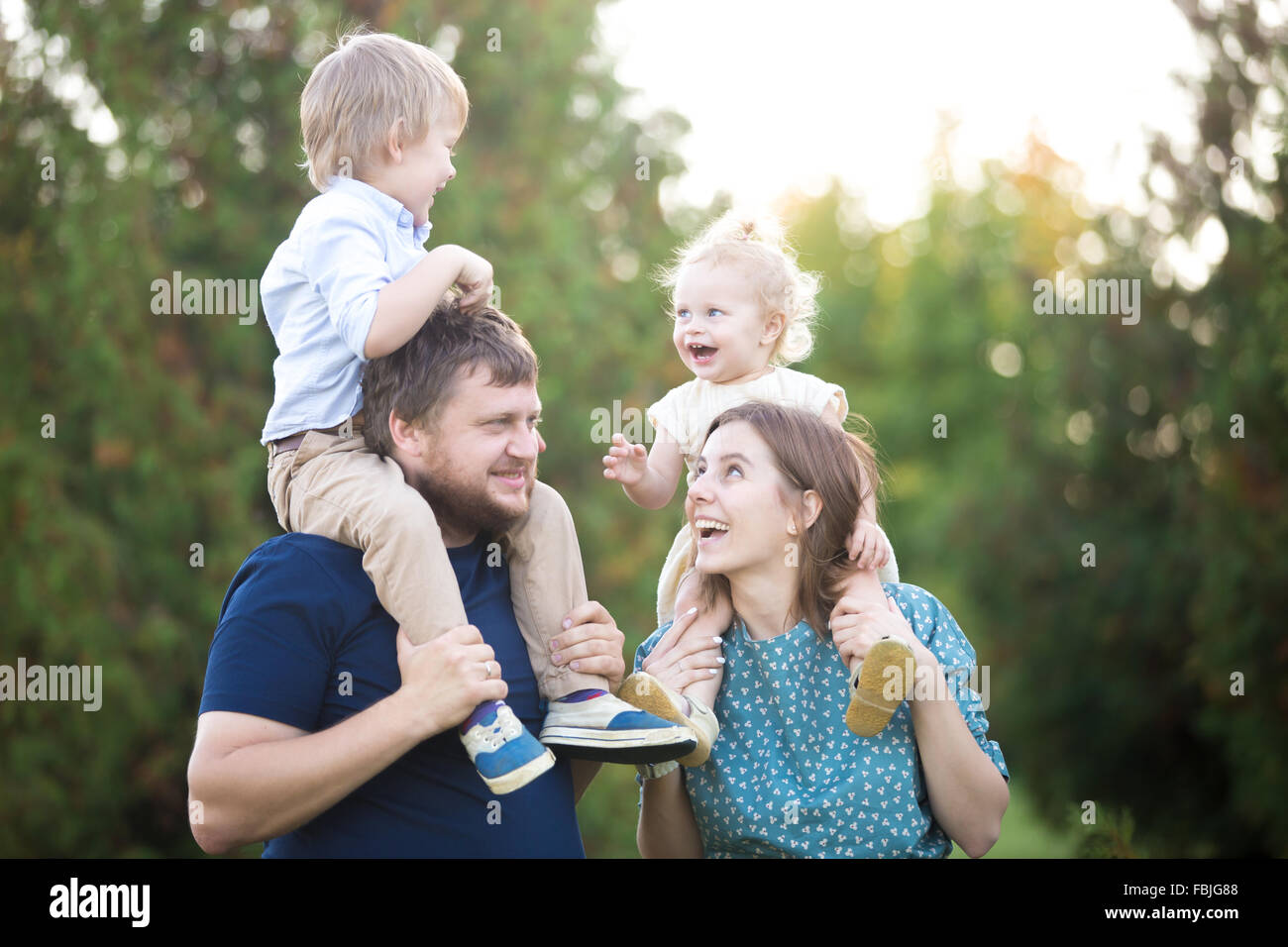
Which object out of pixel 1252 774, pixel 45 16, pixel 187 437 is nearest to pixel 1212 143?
pixel 1252 774

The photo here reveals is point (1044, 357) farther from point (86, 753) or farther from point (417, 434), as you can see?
point (417, 434)

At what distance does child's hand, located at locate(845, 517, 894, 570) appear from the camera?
3.34 m

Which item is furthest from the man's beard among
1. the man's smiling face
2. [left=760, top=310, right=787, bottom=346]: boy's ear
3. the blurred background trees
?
the blurred background trees

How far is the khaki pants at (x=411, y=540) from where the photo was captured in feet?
9.60

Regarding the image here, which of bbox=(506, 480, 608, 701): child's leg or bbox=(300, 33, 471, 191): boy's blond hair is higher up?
bbox=(300, 33, 471, 191): boy's blond hair

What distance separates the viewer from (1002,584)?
1370 cm

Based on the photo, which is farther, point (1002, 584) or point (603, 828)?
point (1002, 584)

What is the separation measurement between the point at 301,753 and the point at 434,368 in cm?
93

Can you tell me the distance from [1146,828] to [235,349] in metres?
7.61

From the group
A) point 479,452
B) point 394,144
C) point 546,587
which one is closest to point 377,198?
point 394,144

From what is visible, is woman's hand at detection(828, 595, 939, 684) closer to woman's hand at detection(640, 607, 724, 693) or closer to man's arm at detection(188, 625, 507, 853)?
woman's hand at detection(640, 607, 724, 693)

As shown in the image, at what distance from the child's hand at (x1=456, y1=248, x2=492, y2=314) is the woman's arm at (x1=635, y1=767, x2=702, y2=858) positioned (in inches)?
49.7

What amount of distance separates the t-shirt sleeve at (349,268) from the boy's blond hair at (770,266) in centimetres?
112

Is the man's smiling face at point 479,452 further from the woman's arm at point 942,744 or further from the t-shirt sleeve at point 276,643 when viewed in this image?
the woman's arm at point 942,744
